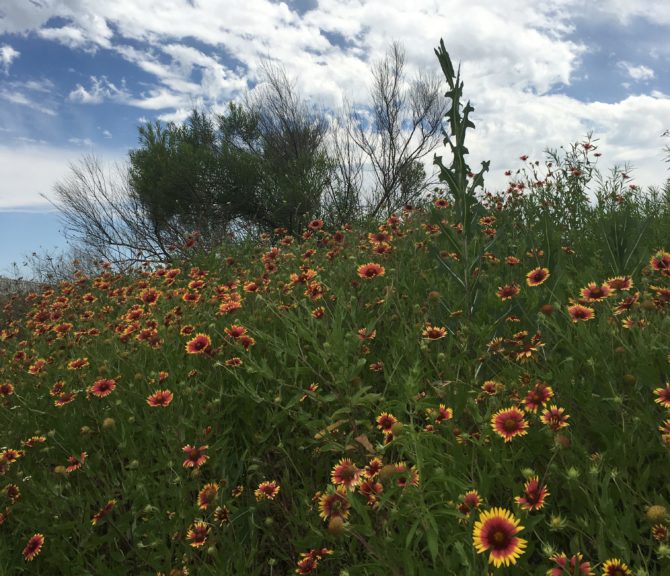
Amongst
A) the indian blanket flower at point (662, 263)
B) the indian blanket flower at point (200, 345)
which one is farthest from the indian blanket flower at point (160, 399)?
the indian blanket flower at point (662, 263)

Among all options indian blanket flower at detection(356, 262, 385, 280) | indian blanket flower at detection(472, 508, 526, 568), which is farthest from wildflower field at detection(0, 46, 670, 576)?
indian blanket flower at detection(356, 262, 385, 280)

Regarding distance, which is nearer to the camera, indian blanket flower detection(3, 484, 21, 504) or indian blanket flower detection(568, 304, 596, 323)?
indian blanket flower detection(568, 304, 596, 323)

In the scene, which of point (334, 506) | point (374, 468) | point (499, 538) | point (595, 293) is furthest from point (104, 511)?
point (595, 293)

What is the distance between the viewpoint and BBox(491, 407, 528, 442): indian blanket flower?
134 centimetres

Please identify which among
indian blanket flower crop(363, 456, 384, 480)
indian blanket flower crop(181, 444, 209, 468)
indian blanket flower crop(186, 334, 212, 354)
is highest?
indian blanket flower crop(363, 456, 384, 480)

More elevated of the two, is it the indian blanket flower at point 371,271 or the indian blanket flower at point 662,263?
the indian blanket flower at point 662,263

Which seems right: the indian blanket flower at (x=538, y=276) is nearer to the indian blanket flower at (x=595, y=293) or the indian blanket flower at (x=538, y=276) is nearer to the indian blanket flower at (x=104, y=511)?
the indian blanket flower at (x=595, y=293)

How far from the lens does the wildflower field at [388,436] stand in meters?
1.24

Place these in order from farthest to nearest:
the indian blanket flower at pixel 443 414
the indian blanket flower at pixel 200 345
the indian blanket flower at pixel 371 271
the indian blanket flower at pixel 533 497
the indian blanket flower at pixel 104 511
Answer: the indian blanket flower at pixel 371 271 < the indian blanket flower at pixel 200 345 < the indian blanket flower at pixel 104 511 < the indian blanket flower at pixel 443 414 < the indian blanket flower at pixel 533 497

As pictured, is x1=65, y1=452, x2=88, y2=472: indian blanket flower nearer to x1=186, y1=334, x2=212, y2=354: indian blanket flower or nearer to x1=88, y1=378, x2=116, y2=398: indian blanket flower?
x1=88, y1=378, x2=116, y2=398: indian blanket flower

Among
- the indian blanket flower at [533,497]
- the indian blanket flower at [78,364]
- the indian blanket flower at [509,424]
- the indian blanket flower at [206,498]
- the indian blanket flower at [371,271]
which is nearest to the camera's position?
the indian blanket flower at [533,497]

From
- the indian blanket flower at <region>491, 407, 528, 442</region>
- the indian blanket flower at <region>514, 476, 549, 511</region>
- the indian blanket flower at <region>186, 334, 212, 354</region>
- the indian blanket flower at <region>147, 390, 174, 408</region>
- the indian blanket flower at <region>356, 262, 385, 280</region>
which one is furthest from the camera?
the indian blanket flower at <region>356, 262, 385, 280</region>

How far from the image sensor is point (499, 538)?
1023 millimetres

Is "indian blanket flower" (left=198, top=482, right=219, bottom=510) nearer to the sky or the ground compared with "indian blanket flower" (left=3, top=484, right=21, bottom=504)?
nearer to the sky
